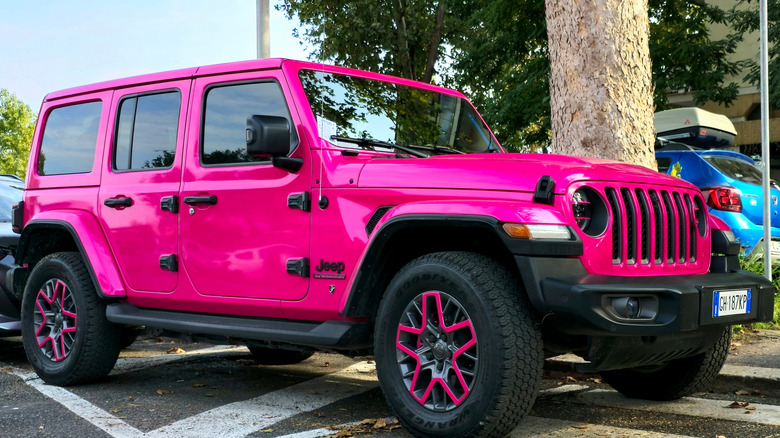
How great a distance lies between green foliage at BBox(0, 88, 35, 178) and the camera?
2408 inches

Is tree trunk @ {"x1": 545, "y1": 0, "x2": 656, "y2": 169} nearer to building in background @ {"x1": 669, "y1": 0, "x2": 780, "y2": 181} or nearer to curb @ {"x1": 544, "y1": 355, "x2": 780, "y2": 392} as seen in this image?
curb @ {"x1": 544, "y1": 355, "x2": 780, "y2": 392}

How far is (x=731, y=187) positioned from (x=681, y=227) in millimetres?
4465

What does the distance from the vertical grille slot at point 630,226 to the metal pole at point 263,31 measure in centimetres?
675

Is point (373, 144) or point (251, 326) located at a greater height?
point (373, 144)

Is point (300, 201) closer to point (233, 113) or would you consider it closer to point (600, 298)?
point (233, 113)

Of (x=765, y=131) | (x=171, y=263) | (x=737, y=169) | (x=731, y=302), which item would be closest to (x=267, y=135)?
(x=171, y=263)

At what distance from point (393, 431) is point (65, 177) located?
325 cm

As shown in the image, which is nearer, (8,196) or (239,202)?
(239,202)

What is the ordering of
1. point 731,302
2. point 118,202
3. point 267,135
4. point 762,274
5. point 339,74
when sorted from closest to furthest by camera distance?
point 731,302 → point 267,135 → point 339,74 → point 118,202 → point 762,274

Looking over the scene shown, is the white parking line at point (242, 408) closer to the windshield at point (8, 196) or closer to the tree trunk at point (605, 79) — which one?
the windshield at point (8, 196)

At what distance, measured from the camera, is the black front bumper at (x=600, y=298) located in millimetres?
3811

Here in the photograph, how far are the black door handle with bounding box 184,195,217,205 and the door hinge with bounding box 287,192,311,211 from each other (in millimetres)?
629

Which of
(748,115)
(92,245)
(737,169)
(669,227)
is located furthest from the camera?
(748,115)

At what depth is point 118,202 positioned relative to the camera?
19.2ft
